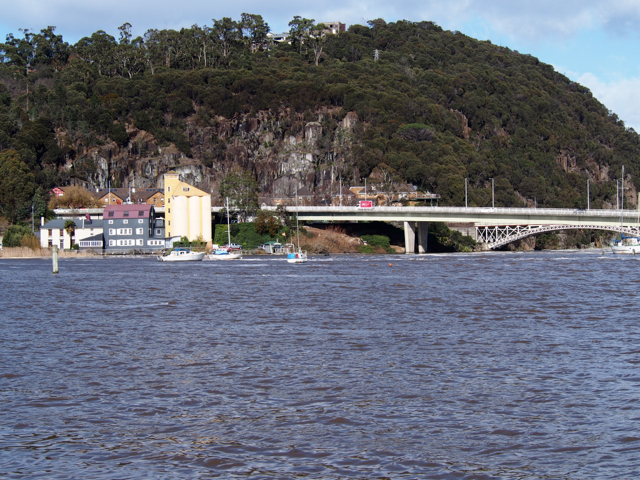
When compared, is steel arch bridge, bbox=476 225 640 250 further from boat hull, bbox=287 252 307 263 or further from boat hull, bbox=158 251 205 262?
boat hull, bbox=158 251 205 262

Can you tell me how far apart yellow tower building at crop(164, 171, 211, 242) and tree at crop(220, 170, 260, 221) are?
4652 mm

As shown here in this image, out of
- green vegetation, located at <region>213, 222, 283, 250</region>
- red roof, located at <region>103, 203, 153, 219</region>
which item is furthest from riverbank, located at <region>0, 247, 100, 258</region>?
green vegetation, located at <region>213, 222, 283, 250</region>

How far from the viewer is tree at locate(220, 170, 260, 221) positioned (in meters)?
142

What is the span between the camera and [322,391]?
22406mm

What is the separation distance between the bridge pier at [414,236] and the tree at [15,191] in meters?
77.1

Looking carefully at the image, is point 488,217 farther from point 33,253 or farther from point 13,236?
point 13,236

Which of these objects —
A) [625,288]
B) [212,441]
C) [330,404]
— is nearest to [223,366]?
[330,404]

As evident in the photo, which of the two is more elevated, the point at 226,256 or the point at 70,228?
the point at 70,228

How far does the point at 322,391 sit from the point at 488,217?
110 meters

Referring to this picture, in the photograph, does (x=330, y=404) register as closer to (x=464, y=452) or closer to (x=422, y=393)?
(x=422, y=393)

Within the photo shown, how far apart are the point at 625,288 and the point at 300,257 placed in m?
51.2

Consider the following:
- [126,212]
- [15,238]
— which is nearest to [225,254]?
[126,212]

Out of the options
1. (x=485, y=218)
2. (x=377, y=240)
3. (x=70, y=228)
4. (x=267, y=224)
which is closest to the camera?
(x=485, y=218)

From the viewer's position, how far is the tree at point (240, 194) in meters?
142
